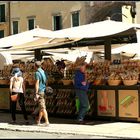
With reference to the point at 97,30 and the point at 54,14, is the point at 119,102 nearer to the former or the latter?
the point at 97,30

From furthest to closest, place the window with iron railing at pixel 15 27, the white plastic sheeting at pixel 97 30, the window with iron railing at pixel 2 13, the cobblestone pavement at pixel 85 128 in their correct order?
the window with iron railing at pixel 2 13, the window with iron railing at pixel 15 27, the white plastic sheeting at pixel 97 30, the cobblestone pavement at pixel 85 128

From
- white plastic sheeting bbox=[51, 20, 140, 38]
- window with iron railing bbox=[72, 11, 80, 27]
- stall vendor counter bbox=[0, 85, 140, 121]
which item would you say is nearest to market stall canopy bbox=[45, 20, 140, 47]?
white plastic sheeting bbox=[51, 20, 140, 38]

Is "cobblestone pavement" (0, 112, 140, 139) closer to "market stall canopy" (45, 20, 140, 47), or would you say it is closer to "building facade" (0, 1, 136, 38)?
"market stall canopy" (45, 20, 140, 47)

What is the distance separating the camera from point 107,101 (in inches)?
557

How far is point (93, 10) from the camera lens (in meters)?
40.0

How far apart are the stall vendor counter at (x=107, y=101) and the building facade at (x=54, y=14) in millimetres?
21743

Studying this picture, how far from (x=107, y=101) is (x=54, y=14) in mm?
29931

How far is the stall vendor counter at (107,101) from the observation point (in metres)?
13.6

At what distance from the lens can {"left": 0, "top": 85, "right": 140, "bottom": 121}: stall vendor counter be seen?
44.5 feet

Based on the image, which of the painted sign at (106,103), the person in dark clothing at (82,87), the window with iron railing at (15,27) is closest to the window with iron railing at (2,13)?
the window with iron railing at (15,27)

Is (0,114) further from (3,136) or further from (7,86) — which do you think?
(3,136)

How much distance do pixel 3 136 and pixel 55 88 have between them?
155 inches

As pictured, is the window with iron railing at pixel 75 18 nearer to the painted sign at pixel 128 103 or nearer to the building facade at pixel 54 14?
the building facade at pixel 54 14

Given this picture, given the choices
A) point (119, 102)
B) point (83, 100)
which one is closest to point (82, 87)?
point (83, 100)
